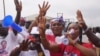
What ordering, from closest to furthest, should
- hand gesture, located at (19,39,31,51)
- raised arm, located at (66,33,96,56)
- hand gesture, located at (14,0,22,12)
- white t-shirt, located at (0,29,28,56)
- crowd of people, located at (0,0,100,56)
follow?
raised arm, located at (66,33,96,56), crowd of people, located at (0,0,100,56), hand gesture, located at (19,39,31,51), white t-shirt, located at (0,29,28,56), hand gesture, located at (14,0,22,12)

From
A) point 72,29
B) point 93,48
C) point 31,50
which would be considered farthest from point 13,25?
point 93,48

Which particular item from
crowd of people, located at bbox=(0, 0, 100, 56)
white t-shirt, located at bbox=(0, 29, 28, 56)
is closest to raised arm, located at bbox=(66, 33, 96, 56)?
crowd of people, located at bbox=(0, 0, 100, 56)

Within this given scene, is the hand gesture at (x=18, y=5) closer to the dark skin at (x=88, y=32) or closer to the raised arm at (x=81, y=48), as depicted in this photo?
the dark skin at (x=88, y=32)

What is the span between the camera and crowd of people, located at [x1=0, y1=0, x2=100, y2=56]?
5.57 m

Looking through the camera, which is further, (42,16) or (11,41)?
(11,41)

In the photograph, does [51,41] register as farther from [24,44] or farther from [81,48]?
[81,48]

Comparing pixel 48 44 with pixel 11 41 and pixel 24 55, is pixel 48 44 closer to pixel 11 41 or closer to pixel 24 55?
pixel 24 55

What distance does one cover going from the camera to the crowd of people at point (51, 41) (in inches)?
219

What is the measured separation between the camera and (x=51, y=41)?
609 cm

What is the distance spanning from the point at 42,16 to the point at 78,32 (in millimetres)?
615

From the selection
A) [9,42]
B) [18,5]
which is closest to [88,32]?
[9,42]

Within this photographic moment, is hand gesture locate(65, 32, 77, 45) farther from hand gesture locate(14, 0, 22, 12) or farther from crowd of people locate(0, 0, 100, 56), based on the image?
hand gesture locate(14, 0, 22, 12)

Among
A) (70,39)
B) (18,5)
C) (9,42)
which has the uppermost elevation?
(18,5)

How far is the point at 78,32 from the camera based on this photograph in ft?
19.0
